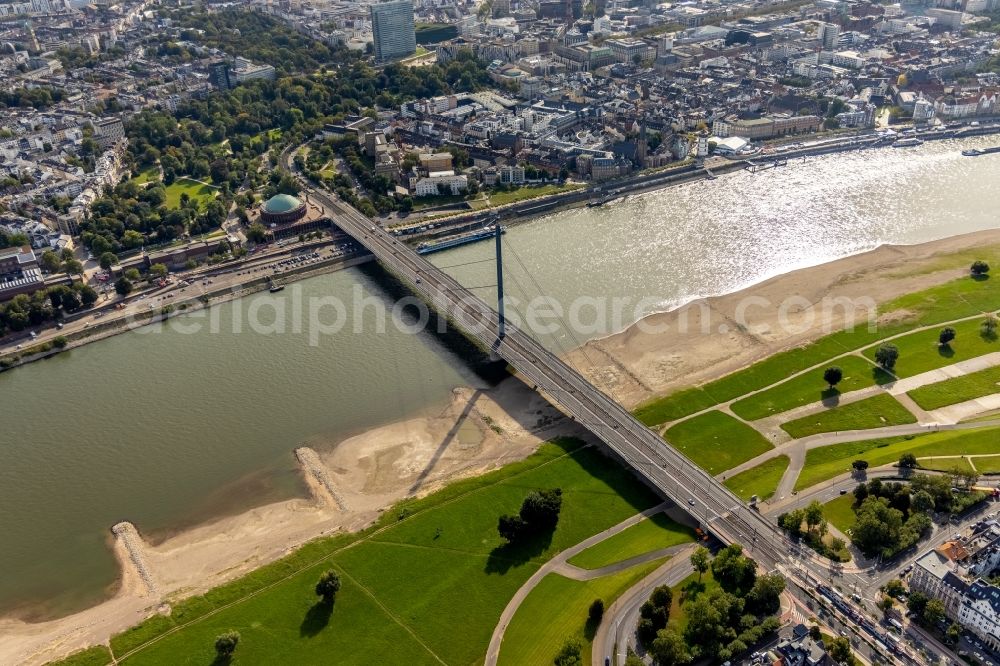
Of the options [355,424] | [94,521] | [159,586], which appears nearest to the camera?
[159,586]

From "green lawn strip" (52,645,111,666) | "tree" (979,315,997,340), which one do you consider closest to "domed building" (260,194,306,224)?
"green lawn strip" (52,645,111,666)

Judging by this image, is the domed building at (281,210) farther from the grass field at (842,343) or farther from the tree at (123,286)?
the grass field at (842,343)

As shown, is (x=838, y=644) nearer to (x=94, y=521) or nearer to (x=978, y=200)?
(x=94, y=521)

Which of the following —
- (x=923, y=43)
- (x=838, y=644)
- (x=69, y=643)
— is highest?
(x=923, y=43)

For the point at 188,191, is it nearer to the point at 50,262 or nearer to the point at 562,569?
the point at 50,262

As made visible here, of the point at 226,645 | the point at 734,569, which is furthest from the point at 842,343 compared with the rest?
the point at 226,645

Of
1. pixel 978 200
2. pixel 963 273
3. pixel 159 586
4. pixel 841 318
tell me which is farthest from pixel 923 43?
pixel 159 586

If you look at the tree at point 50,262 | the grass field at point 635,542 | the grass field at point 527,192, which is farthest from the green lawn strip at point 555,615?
the tree at point 50,262
